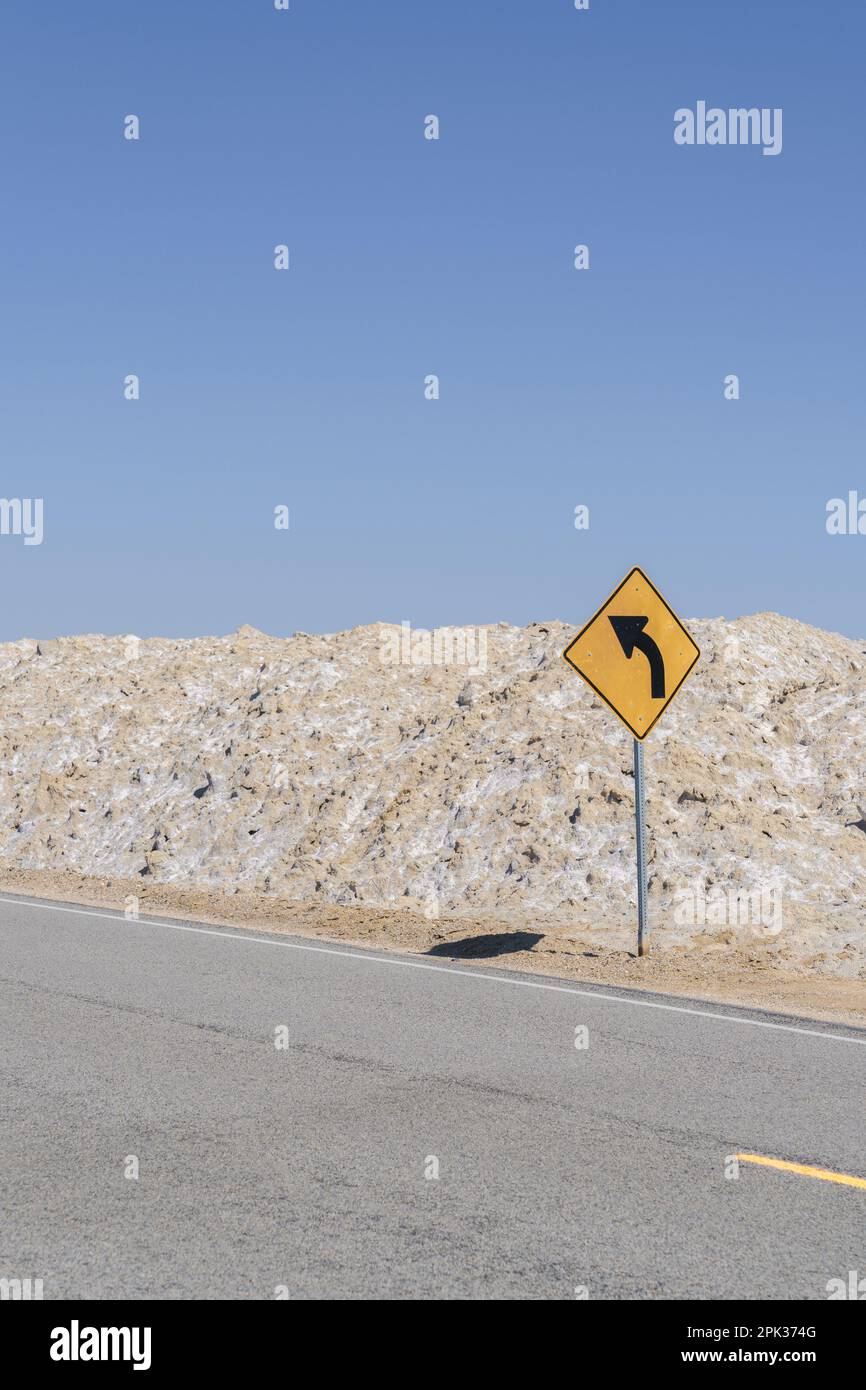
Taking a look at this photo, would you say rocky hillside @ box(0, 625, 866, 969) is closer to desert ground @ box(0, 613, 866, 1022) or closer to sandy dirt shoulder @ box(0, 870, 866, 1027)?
desert ground @ box(0, 613, 866, 1022)

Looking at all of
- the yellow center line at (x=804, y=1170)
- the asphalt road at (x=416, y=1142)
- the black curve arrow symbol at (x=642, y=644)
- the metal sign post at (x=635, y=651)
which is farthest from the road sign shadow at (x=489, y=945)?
the yellow center line at (x=804, y=1170)

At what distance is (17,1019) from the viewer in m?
10.1

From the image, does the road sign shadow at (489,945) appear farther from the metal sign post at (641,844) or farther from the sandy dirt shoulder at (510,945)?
the metal sign post at (641,844)

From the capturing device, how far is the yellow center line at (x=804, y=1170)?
6.25 meters

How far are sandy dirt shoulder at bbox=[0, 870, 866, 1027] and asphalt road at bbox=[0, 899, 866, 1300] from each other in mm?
1287

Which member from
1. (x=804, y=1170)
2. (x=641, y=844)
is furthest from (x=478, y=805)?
(x=804, y=1170)

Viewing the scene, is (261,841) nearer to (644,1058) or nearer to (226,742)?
(226,742)

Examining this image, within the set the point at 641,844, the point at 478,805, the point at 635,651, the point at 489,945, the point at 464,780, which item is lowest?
the point at 489,945

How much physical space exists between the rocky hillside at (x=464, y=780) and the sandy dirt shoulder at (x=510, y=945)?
3.76ft

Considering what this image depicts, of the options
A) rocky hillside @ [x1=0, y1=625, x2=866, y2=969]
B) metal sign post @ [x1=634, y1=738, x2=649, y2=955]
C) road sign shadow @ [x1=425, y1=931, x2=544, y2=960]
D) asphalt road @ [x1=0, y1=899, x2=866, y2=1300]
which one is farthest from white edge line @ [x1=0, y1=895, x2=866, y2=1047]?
rocky hillside @ [x1=0, y1=625, x2=866, y2=969]

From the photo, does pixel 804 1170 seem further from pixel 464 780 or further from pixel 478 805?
pixel 464 780

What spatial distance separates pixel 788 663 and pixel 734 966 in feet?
43.6

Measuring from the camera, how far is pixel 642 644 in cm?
1384

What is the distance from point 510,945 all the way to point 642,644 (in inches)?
158
